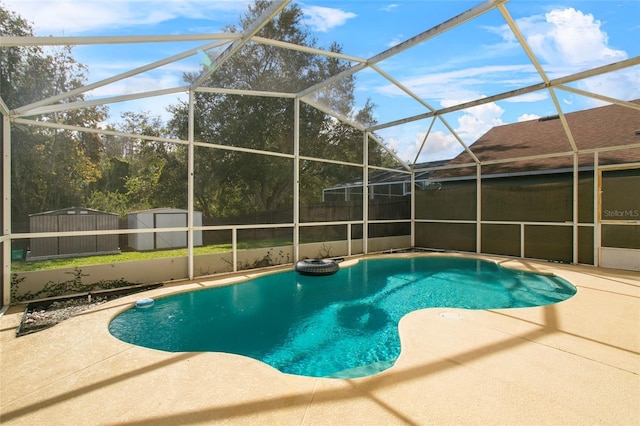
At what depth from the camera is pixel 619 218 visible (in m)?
7.23

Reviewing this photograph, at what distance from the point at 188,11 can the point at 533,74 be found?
604 cm

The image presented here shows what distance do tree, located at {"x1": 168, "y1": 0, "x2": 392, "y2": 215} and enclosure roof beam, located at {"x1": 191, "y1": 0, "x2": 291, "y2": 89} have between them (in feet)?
0.89

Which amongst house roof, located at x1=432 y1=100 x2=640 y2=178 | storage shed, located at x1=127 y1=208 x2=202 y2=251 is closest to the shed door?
house roof, located at x1=432 y1=100 x2=640 y2=178

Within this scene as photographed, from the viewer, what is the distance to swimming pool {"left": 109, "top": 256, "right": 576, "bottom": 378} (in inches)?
139

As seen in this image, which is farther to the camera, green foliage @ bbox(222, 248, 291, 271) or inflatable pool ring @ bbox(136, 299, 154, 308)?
green foliage @ bbox(222, 248, 291, 271)

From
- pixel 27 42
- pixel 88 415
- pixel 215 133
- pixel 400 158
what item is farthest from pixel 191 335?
pixel 400 158

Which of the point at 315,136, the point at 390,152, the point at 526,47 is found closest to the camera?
the point at 526,47

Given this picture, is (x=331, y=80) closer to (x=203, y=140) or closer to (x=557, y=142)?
(x=203, y=140)

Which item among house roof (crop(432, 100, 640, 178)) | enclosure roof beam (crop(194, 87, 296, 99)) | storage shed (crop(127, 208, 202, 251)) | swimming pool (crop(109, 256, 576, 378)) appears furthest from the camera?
house roof (crop(432, 100, 640, 178))

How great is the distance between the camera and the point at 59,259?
4941 millimetres

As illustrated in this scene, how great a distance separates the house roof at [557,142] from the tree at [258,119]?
438cm

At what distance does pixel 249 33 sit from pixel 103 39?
175 cm

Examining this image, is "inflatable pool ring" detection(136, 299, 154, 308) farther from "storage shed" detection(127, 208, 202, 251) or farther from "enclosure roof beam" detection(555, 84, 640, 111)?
"enclosure roof beam" detection(555, 84, 640, 111)

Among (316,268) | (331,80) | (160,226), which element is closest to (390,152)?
(331,80)
